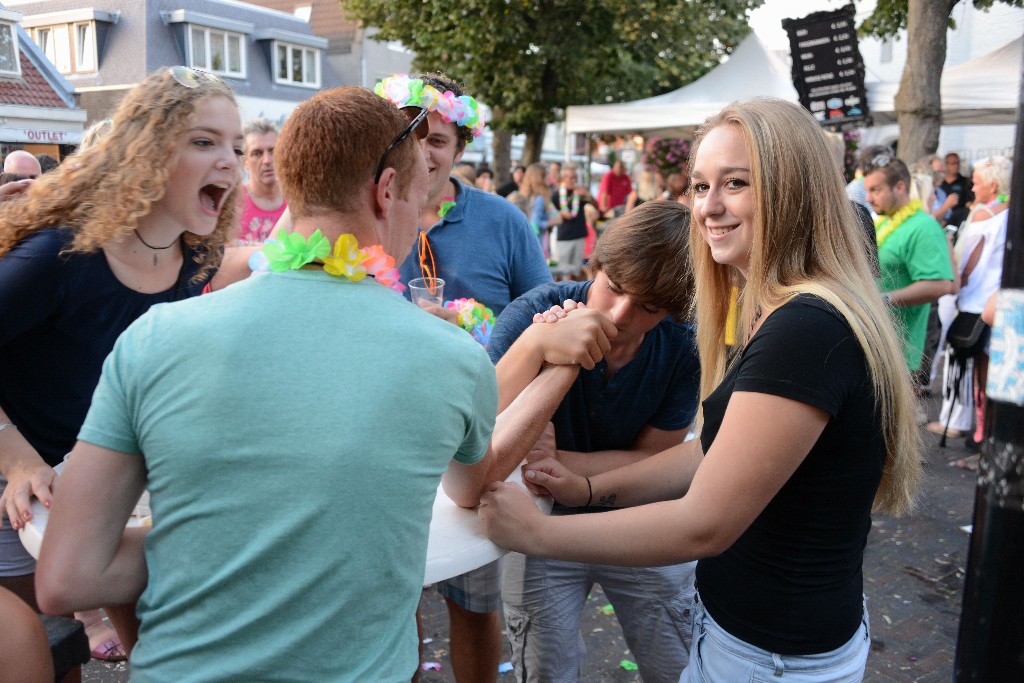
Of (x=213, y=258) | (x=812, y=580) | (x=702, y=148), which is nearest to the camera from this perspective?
(x=812, y=580)

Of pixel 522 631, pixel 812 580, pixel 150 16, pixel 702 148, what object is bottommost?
pixel 522 631

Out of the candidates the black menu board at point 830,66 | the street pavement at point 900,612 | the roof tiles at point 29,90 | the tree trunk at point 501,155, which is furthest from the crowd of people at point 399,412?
the roof tiles at point 29,90

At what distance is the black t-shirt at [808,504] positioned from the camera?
4.63ft

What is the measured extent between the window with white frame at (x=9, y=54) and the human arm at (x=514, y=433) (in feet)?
51.3

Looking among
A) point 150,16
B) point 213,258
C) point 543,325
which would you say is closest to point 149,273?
point 213,258

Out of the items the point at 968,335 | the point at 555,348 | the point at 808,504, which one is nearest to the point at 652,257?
the point at 555,348

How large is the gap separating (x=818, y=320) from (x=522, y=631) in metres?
1.41

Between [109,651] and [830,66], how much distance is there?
8.73 metres

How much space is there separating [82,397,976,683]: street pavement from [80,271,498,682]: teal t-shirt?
2.31m

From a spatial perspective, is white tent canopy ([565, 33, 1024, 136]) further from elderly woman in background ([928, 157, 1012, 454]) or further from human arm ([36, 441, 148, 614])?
human arm ([36, 441, 148, 614])

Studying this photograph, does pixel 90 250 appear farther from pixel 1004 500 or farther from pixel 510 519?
pixel 1004 500

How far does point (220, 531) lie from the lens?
1.20 m

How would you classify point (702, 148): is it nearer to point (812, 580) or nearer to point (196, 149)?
point (812, 580)

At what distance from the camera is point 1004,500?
1409 mm
